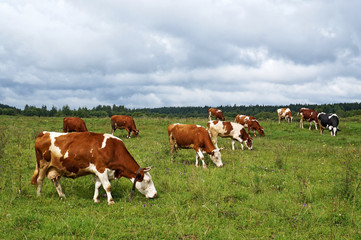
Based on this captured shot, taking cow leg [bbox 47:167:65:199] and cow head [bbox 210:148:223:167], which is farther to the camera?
cow head [bbox 210:148:223:167]

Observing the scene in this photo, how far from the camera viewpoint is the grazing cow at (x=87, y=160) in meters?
6.33

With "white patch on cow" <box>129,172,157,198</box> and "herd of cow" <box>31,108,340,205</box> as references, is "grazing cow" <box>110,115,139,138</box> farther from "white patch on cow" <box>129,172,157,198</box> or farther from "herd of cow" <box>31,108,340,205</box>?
"white patch on cow" <box>129,172,157,198</box>

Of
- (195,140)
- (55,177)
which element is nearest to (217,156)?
(195,140)

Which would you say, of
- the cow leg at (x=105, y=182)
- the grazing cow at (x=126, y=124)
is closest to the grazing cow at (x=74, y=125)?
the grazing cow at (x=126, y=124)

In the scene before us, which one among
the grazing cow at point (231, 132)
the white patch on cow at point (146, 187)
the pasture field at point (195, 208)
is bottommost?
the pasture field at point (195, 208)

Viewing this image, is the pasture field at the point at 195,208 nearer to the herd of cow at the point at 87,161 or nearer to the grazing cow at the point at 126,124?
the herd of cow at the point at 87,161

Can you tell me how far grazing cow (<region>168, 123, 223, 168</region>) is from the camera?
10609 mm

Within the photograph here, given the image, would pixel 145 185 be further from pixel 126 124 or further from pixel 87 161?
pixel 126 124

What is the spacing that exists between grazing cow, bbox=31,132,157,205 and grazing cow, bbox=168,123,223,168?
14.5 ft

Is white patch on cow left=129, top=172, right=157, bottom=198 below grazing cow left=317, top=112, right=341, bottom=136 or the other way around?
below

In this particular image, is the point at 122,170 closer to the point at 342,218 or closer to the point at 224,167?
the point at 224,167

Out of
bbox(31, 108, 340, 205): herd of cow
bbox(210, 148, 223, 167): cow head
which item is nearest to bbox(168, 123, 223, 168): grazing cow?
bbox(210, 148, 223, 167): cow head

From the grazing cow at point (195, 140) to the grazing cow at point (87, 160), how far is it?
441 centimetres

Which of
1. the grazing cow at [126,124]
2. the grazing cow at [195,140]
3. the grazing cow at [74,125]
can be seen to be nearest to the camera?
the grazing cow at [195,140]
